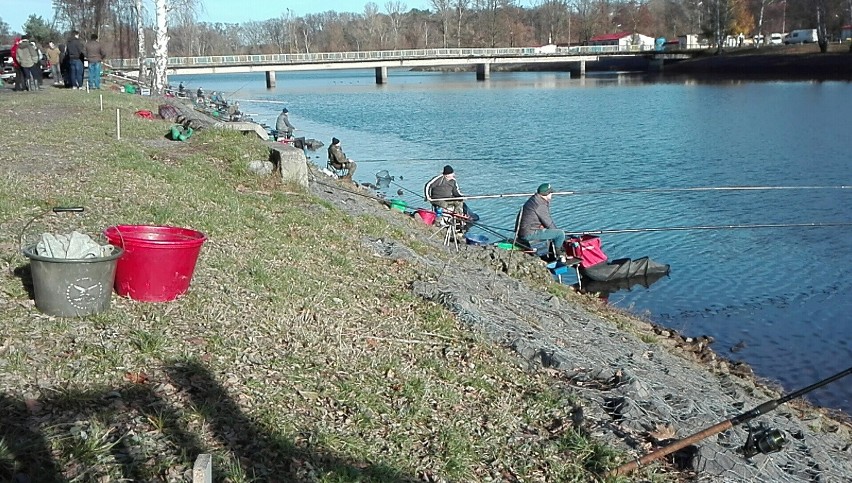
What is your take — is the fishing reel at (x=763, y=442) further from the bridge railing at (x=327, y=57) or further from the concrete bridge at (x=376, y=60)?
the bridge railing at (x=327, y=57)

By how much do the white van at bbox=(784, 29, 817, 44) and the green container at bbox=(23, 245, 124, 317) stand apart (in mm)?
93636

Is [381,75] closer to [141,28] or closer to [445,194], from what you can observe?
[141,28]

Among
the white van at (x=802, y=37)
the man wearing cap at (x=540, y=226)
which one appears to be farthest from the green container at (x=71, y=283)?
the white van at (x=802, y=37)

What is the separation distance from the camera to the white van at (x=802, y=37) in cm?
9094

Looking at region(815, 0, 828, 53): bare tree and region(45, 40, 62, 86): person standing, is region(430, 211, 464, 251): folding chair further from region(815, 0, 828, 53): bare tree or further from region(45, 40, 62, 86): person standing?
region(815, 0, 828, 53): bare tree

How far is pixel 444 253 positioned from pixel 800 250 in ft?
25.2

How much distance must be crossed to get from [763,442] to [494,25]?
434 ft

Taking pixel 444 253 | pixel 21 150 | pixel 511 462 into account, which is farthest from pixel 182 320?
pixel 21 150

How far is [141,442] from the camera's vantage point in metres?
4.48

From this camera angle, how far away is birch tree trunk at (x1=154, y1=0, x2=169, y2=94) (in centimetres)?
2908

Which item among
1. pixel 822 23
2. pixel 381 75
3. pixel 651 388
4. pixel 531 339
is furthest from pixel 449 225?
pixel 822 23

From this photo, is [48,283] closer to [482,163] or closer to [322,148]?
[482,163]

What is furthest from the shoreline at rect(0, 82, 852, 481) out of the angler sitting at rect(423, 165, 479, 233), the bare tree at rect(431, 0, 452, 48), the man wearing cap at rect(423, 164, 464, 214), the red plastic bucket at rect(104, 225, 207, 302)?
the bare tree at rect(431, 0, 452, 48)

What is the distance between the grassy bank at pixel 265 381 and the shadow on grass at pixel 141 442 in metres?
0.01
